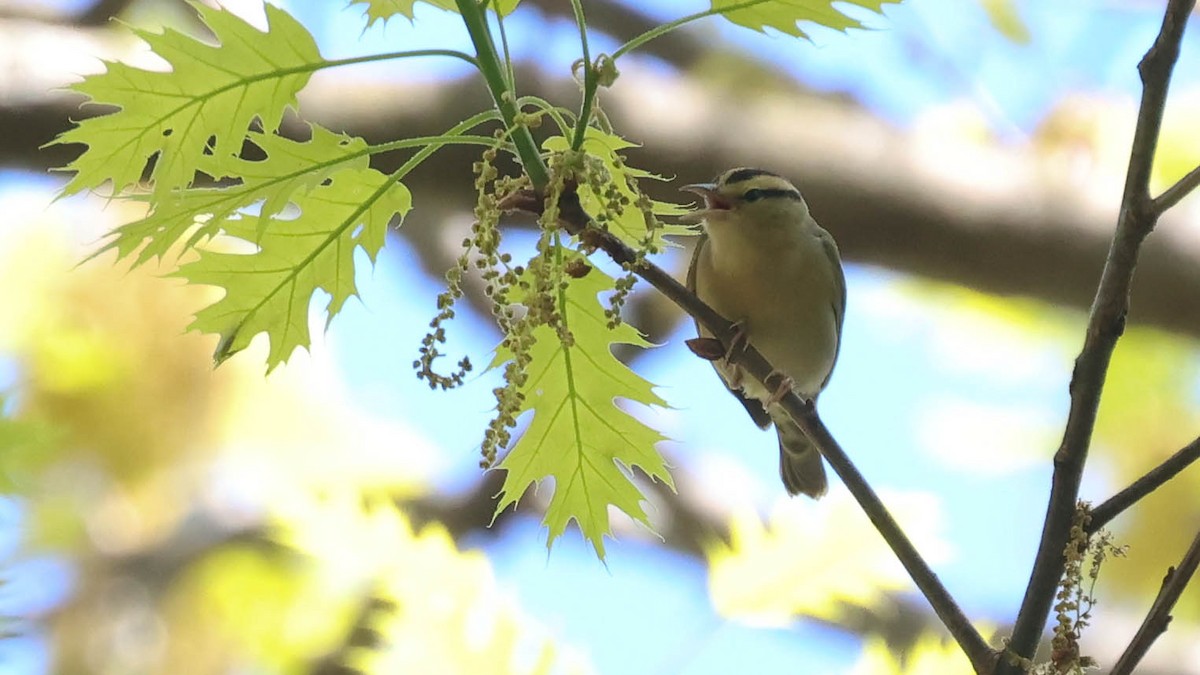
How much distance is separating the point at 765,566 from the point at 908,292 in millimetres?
1394

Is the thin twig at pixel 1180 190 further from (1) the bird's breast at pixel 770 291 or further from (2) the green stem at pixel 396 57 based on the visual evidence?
(1) the bird's breast at pixel 770 291

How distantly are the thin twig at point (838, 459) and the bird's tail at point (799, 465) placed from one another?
1.06m

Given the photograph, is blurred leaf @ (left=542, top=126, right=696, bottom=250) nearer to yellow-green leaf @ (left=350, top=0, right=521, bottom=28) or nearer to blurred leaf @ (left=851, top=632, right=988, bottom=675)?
yellow-green leaf @ (left=350, top=0, right=521, bottom=28)

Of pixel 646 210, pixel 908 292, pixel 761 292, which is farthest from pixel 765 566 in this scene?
pixel 908 292

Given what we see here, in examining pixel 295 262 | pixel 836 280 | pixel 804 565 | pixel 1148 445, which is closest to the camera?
pixel 295 262

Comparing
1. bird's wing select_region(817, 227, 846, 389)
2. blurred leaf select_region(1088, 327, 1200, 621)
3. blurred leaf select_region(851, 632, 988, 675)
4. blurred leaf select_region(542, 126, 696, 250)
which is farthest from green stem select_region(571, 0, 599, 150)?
blurred leaf select_region(1088, 327, 1200, 621)

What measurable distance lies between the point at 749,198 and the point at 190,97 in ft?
2.96

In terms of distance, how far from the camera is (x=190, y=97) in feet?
2.71

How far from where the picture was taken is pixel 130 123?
2.74ft

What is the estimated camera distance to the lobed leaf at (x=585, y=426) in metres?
0.97

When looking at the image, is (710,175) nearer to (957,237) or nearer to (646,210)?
(957,237)

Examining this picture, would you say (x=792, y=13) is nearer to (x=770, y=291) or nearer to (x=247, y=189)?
(x=247, y=189)

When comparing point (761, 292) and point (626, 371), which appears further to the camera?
point (761, 292)

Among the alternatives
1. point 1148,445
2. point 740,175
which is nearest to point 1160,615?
point 740,175
